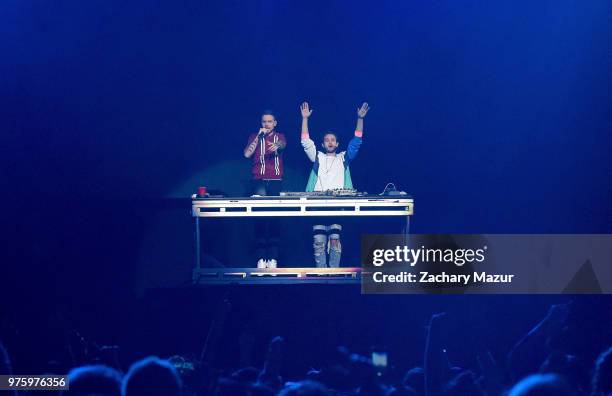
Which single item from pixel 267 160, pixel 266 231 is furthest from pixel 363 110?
pixel 266 231

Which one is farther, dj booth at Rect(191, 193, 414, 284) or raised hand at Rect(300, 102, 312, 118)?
raised hand at Rect(300, 102, 312, 118)

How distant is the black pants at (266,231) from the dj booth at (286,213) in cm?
23

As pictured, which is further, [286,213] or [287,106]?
[287,106]

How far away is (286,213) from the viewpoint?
5586 millimetres

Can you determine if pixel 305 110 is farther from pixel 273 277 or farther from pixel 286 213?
pixel 273 277

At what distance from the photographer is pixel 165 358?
5.20 meters

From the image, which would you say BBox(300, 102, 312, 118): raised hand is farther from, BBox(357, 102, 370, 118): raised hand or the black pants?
the black pants

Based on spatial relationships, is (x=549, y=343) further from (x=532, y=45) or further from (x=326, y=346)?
(x=532, y=45)

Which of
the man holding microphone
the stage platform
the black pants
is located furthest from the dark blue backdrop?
the stage platform

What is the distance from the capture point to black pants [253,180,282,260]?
19.0 ft

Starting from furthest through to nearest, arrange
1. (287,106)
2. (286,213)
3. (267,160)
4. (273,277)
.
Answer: (287,106) < (267,160) < (286,213) < (273,277)

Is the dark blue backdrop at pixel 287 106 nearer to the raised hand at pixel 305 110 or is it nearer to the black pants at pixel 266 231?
the raised hand at pixel 305 110

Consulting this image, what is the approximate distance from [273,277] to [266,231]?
0.51m

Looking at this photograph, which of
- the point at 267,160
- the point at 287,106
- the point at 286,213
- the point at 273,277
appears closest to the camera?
the point at 273,277
